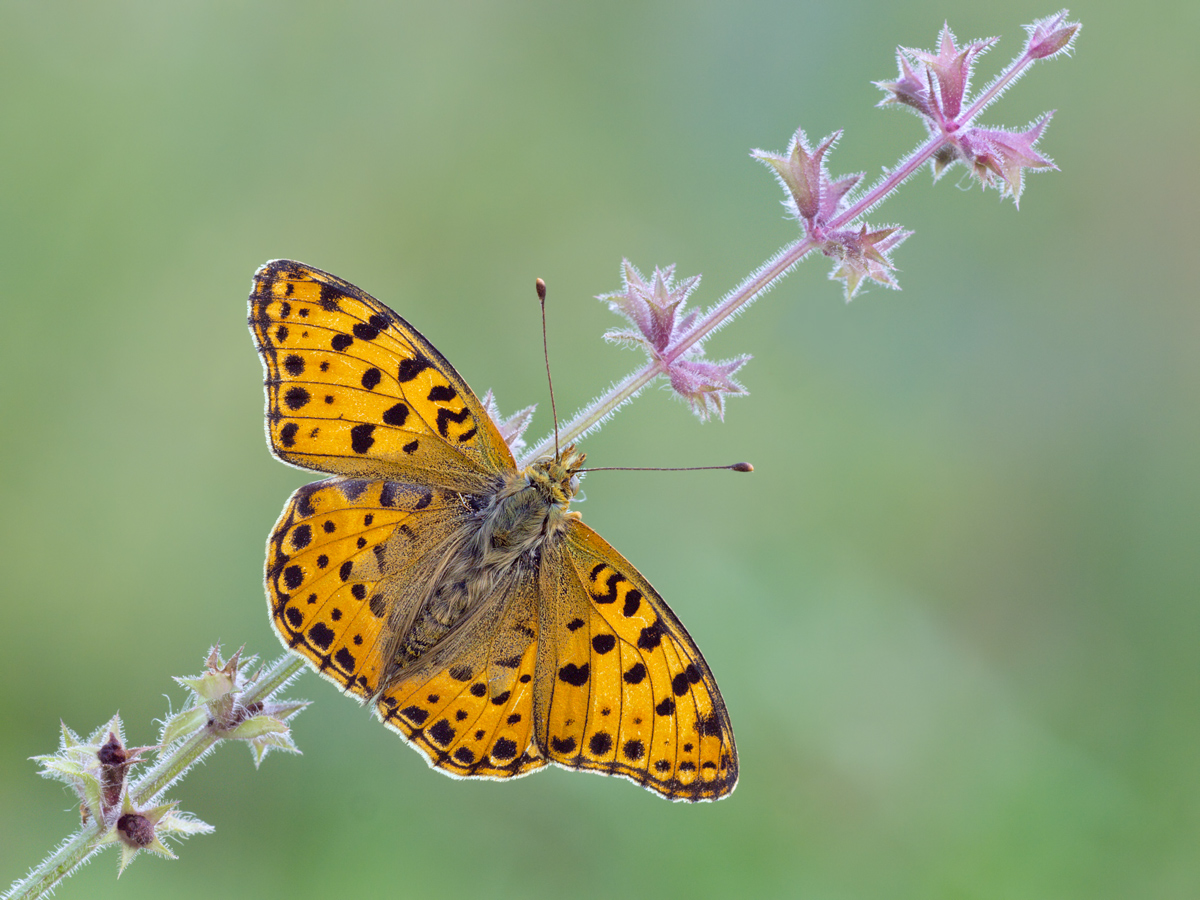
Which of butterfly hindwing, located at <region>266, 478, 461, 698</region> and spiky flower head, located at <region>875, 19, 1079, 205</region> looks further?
spiky flower head, located at <region>875, 19, 1079, 205</region>

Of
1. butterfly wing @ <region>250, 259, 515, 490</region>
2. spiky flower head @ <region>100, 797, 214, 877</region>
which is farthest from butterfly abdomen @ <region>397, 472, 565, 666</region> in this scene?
spiky flower head @ <region>100, 797, 214, 877</region>

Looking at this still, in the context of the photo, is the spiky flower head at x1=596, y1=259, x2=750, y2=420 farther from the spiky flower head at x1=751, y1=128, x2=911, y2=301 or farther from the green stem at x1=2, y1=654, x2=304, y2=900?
the green stem at x1=2, y1=654, x2=304, y2=900

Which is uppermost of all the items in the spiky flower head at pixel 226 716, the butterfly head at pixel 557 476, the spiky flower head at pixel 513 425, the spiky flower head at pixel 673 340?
the spiky flower head at pixel 673 340

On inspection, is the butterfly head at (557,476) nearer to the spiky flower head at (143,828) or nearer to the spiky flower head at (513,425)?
the spiky flower head at (513,425)

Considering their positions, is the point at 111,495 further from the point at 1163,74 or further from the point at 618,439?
the point at 1163,74

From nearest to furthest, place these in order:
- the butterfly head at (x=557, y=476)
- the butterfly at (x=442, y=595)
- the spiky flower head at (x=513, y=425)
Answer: the butterfly at (x=442, y=595) < the butterfly head at (x=557, y=476) < the spiky flower head at (x=513, y=425)

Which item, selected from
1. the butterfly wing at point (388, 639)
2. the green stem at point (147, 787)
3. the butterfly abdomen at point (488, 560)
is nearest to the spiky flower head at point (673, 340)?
the butterfly abdomen at point (488, 560)

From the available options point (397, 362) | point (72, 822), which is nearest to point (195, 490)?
point (72, 822)
